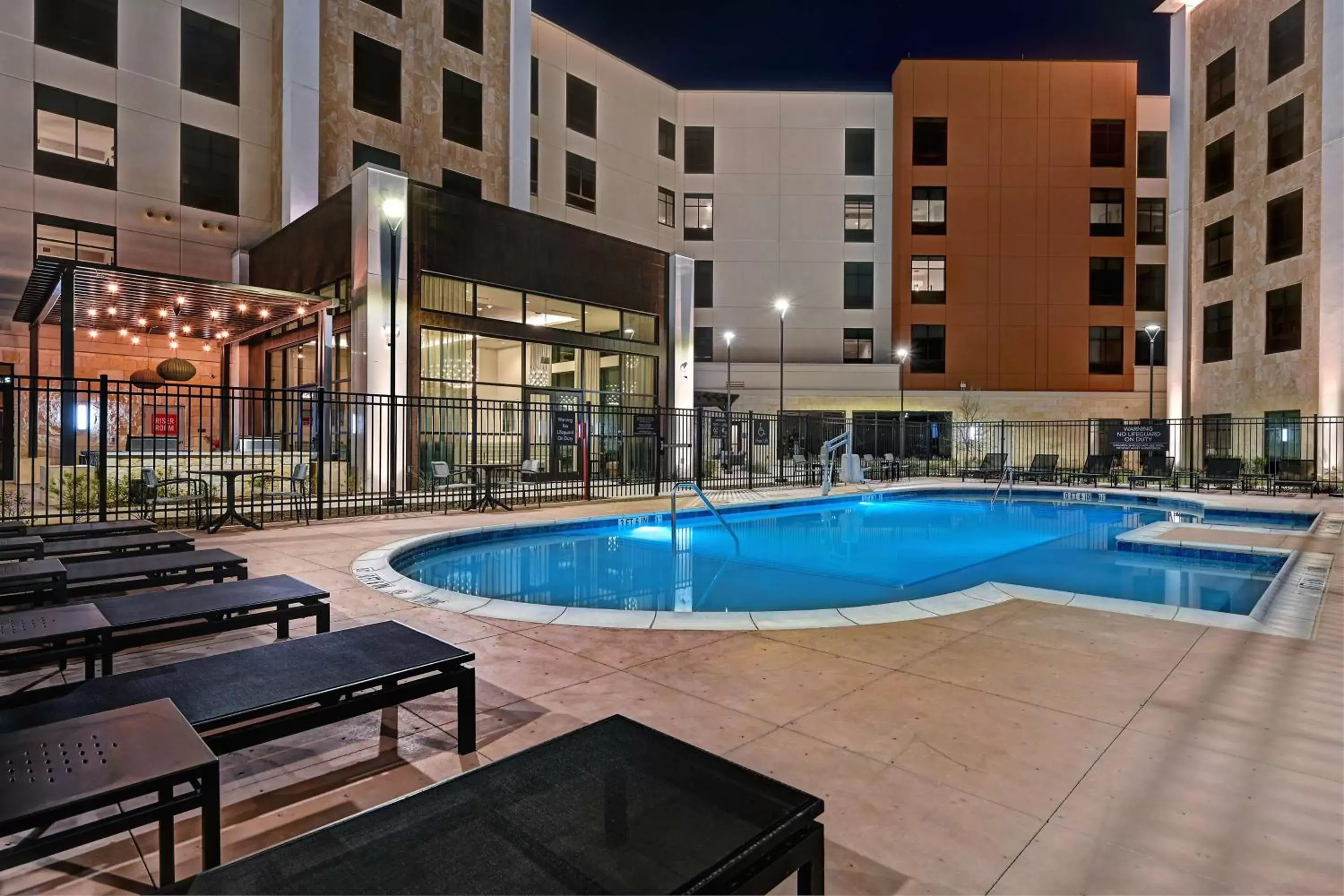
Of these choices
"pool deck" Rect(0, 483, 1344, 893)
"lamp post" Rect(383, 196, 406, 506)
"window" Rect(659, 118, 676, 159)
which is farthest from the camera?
"window" Rect(659, 118, 676, 159)

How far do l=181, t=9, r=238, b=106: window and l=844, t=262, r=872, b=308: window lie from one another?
2800cm

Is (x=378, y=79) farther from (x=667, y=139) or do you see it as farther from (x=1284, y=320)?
(x=1284, y=320)

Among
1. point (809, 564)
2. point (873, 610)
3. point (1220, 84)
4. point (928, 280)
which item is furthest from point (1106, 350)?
point (873, 610)

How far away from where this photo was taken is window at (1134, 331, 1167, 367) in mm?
37031

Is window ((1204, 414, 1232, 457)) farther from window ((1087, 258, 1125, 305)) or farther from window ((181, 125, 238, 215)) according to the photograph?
window ((181, 125, 238, 215))

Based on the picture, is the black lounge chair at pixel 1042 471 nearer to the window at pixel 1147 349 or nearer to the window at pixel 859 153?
the window at pixel 1147 349

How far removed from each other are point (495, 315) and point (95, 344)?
505 inches

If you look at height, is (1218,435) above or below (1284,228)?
below

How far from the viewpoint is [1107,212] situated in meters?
36.3

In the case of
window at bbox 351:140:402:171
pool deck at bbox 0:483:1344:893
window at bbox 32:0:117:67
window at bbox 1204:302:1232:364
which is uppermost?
window at bbox 32:0:117:67

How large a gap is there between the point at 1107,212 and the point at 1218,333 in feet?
34.2

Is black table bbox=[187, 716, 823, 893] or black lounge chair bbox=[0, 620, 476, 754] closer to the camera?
black table bbox=[187, 716, 823, 893]

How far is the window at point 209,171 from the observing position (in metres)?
20.7

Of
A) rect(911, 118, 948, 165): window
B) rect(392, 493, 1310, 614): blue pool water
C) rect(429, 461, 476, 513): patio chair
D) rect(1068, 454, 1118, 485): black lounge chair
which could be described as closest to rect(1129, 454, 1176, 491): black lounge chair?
rect(1068, 454, 1118, 485): black lounge chair
